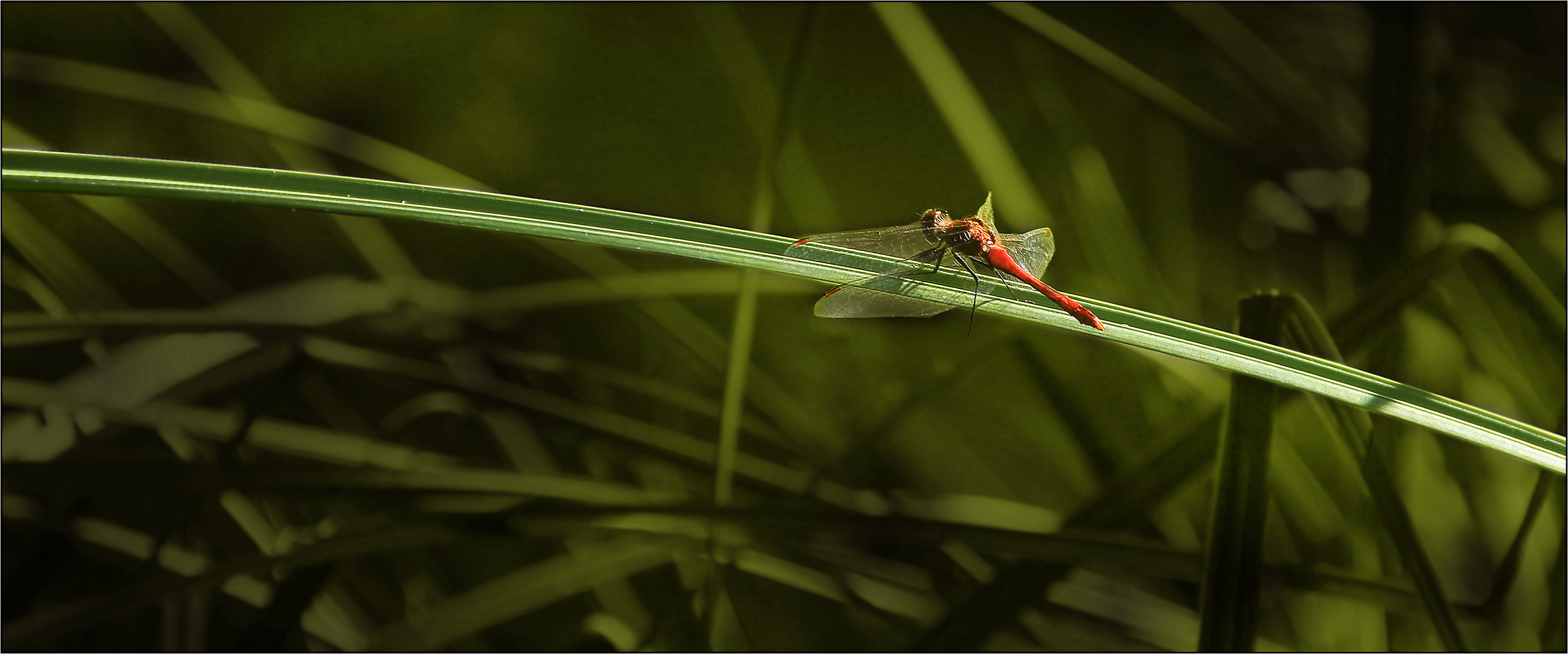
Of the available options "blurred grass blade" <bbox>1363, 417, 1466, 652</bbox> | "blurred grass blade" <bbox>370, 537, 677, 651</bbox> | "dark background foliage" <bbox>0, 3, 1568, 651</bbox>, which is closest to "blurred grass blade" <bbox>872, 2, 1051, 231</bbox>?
"dark background foliage" <bbox>0, 3, 1568, 651</bbox>

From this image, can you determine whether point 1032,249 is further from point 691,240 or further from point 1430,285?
point 1430,285

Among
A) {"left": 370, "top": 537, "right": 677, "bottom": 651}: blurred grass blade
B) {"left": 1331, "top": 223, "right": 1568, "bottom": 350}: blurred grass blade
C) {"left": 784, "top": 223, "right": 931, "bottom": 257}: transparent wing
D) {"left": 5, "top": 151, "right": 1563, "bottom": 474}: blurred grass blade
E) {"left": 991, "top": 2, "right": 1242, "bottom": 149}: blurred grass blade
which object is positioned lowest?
{"left": 370, "top": 537, "right": 677, "bottom": 651}: blurred grass blade

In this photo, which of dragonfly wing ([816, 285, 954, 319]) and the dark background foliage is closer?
dragonfly wing ([816, 285, 954, 319])

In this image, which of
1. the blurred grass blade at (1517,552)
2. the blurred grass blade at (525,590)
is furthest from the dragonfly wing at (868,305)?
the blurred grass blade at (1517,552)

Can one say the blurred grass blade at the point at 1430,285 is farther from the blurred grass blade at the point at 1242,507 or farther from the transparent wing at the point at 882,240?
the transparent wing at the point at 882,240

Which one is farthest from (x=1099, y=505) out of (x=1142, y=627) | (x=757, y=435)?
(x=757, y=435)

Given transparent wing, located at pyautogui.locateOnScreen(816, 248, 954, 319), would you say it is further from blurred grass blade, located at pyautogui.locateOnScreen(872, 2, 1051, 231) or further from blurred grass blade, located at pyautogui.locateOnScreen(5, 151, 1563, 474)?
blurred grass blade, located at pyautogui.locateOnScreen(872, 2, 1051, 231)
